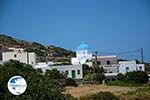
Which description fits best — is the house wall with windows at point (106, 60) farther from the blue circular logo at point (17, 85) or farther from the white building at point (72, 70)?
the blue circular logo at point (17, 85)

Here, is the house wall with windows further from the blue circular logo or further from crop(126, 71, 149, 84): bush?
the blue circular logo

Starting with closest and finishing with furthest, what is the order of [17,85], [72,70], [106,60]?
[17,85] → [72,70] → [106,60]

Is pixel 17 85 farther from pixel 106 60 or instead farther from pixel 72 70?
pixel 106 60

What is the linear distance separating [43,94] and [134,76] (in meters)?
23.4

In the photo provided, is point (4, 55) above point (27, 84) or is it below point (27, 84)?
above

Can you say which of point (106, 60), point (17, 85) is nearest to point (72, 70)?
point (106, 60)

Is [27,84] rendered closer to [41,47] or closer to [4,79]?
[4,79]

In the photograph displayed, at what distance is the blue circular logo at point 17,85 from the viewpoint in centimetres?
754

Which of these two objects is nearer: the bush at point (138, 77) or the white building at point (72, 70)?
the bush at point (138, 77)

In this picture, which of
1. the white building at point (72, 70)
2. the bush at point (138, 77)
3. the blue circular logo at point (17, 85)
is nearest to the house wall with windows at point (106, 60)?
the white building at point (72, 70)

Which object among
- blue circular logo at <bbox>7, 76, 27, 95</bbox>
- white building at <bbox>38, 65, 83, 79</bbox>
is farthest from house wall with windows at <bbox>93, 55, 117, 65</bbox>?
blue circular logo at <bbox>7, 76, 27, 95</bbox>

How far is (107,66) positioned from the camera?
42531 millimetres

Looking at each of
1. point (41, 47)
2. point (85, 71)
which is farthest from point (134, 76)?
point (41, 47)

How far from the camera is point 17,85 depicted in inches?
298
